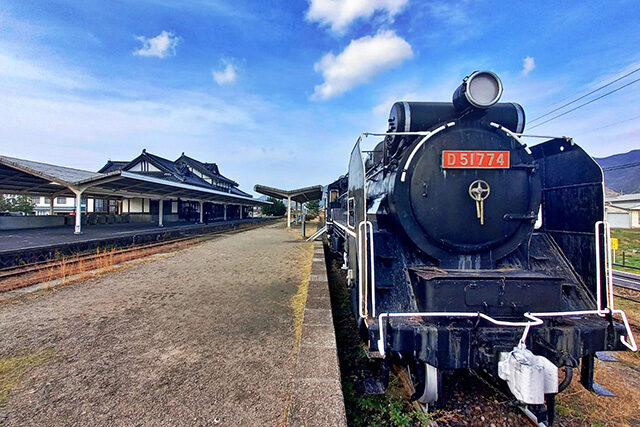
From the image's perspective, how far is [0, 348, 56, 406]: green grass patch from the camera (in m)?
2.46

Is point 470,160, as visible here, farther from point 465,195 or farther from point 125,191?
point 125,191

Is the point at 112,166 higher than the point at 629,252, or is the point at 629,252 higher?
the point at 112,166

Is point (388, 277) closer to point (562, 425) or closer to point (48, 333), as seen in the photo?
point (562, 425)

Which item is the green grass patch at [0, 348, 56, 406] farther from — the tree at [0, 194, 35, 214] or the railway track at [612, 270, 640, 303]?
the tree at [0, 194, 35, 214]

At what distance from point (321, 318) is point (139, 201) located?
25306 mm

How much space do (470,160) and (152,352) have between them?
3.72 metres

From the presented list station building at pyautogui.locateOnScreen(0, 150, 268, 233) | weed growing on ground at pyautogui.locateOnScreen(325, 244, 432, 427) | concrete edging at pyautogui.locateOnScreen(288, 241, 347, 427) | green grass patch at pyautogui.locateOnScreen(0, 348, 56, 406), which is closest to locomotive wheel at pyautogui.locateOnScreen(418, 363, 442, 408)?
weed growing on ground at pyautogui.locateOnScreen(325, 244, 432, 427)

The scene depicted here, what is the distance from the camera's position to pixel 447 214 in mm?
2674

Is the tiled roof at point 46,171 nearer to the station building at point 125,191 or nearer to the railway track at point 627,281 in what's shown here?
the station building at point 125,191

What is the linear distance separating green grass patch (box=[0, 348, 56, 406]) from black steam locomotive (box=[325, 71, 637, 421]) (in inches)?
120

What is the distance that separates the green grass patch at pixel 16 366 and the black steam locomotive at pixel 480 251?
3.05 m

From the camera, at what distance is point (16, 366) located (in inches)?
109

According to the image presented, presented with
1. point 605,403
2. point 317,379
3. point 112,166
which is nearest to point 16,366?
point 317,379

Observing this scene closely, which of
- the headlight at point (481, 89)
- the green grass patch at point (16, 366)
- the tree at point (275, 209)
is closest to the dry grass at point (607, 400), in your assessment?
the headlight at point (481, 89)
